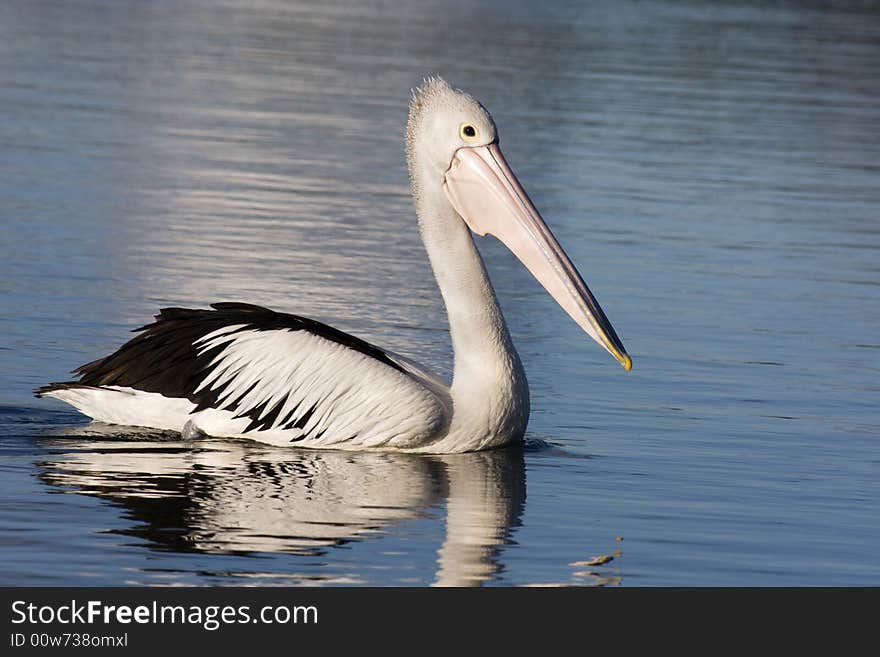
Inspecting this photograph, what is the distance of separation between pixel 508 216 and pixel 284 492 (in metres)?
1.52

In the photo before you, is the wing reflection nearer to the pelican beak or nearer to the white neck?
the white neck

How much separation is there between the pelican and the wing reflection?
0.10m

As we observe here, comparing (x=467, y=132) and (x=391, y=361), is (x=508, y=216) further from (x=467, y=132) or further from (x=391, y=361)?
(x=391, y=361)

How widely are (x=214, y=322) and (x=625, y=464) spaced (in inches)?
64.1

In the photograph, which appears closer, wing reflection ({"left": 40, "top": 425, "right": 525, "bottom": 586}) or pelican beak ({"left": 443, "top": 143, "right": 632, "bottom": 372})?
wing reflection ({"left": 40, "top": 425, "right": 525, "bottom": 586})

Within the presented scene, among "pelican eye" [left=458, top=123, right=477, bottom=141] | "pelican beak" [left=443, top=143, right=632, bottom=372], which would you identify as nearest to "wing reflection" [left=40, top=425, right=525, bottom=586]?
"pelican beak" [left=443, top=143, right=632, bottom=372]

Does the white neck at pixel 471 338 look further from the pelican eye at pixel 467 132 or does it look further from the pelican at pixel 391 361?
the pelican eye at pixel 467 132

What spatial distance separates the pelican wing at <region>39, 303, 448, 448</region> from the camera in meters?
6.39

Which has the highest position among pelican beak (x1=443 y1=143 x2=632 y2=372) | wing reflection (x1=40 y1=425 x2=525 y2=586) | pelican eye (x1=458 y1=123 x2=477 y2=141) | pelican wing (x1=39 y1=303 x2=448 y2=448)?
pelican eye (x1=458 y1=123 x2=477 y2=141)

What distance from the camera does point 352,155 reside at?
48.6 feet

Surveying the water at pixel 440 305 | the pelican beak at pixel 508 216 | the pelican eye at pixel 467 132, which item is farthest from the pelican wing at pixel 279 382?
the pelican eye at pixel 467 132
